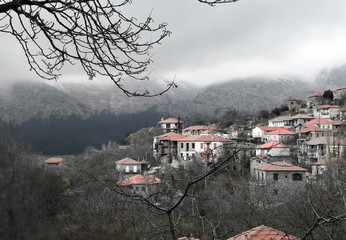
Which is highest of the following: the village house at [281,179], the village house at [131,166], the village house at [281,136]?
the village house at [281,136]

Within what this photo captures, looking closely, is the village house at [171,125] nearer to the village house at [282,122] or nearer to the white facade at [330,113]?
the village house at [282,122]

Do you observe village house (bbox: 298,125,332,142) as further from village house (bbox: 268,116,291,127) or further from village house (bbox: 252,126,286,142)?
village house (bbox: 268,116,291,127)

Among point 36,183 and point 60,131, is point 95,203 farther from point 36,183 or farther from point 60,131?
point 60,131

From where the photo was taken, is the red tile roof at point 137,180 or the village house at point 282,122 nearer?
the red tile roof at point 137,180

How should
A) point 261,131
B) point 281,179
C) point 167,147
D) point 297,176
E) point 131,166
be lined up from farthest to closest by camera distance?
point 261,131 < point 167,147 < point 131,166 < point 297,176 < point 281,179

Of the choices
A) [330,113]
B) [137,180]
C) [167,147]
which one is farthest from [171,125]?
[137,180]

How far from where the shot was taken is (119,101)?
138 meters

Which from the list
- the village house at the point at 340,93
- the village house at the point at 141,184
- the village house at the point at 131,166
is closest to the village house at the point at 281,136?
the village house at the point at 131,166

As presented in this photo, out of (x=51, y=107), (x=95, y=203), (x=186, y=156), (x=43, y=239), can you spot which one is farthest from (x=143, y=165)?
(x=51, y=107)

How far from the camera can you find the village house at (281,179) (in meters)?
24.6

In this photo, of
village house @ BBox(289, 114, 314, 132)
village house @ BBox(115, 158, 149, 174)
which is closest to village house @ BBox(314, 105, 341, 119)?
village house @ BBox(289, 114, 314, 132)

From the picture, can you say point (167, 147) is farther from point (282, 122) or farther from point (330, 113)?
point (330, 113)

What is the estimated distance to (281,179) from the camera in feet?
90.1

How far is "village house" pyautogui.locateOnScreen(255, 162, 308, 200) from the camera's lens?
24.6 metres
